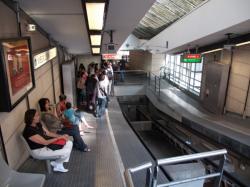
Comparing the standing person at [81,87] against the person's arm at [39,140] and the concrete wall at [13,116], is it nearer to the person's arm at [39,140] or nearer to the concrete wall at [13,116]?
the concrete wall at [13,116]

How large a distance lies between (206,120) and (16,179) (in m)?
6.34

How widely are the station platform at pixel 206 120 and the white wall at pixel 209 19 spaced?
252 centimetres

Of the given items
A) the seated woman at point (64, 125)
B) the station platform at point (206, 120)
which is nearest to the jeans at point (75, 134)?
the seated woman at point (64, 125)

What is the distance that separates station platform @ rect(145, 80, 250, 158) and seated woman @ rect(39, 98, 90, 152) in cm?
380

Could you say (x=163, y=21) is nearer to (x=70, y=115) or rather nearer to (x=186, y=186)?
(x=70, y=115)

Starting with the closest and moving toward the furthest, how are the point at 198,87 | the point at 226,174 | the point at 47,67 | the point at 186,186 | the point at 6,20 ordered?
the point at 186,186 < the point at 6,20 < the point at 226,174 < the point at 47,67 < the point at 198,87

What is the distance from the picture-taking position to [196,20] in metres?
6.35

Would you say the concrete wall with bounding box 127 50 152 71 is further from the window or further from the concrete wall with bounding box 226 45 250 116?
the concrete wall with bounding box 226 45 250 116

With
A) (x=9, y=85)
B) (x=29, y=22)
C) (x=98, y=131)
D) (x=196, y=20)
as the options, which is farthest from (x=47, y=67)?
(x=196, y=20)

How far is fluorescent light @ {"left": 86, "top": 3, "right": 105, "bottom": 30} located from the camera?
2.42 meters

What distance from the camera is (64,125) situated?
457 cm

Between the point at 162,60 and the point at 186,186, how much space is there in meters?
14.7

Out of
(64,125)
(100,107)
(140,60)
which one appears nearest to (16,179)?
(64,125)

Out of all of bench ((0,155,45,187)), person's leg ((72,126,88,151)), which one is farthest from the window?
bench ((0,155,45,187))
